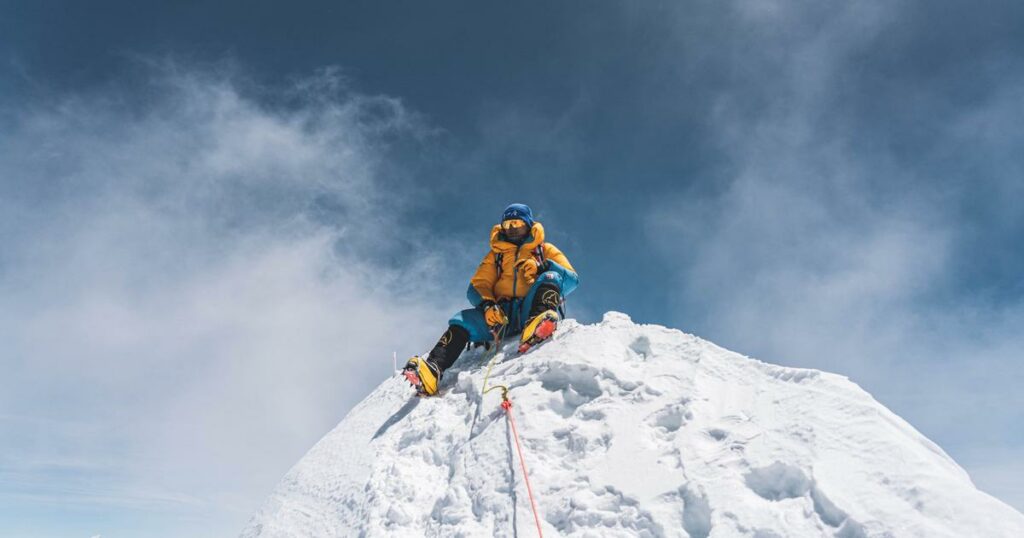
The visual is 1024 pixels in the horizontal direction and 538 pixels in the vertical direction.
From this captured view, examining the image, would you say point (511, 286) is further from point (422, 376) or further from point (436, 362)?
point (422, 376)

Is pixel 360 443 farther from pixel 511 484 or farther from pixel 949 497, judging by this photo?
pixel 949 497

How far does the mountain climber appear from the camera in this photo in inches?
264

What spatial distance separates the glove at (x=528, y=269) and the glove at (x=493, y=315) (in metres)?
0.52

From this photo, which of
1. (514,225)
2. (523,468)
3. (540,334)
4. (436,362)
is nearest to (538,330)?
(540,334)

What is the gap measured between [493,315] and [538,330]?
90 centimetres

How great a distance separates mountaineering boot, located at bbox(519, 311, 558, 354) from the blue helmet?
1.50 m

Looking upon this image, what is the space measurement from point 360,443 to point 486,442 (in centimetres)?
190

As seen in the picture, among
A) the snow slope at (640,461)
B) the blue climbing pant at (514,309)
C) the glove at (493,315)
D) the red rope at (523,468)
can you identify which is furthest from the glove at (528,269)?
the red rope at (523,468)

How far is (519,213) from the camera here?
7.21 meters

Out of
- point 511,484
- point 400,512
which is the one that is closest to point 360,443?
point 400,512

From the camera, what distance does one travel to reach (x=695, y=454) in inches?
145

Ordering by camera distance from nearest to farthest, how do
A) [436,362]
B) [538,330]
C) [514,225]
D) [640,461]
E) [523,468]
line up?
[640,461] → [523,468] → [538,330] → [436,362] → [514,225]

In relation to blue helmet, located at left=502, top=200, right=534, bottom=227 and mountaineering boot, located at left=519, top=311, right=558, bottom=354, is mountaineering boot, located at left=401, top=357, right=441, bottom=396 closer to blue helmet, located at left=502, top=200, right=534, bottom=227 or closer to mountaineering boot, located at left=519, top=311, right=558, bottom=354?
mountaineering boot, located at left=519, top=311, right=558, bottom=354

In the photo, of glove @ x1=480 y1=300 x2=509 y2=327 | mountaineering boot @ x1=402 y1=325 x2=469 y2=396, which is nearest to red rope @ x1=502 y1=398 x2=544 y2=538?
mountaineering boot @ x1=402 y1=325 x2=469 y2=396
